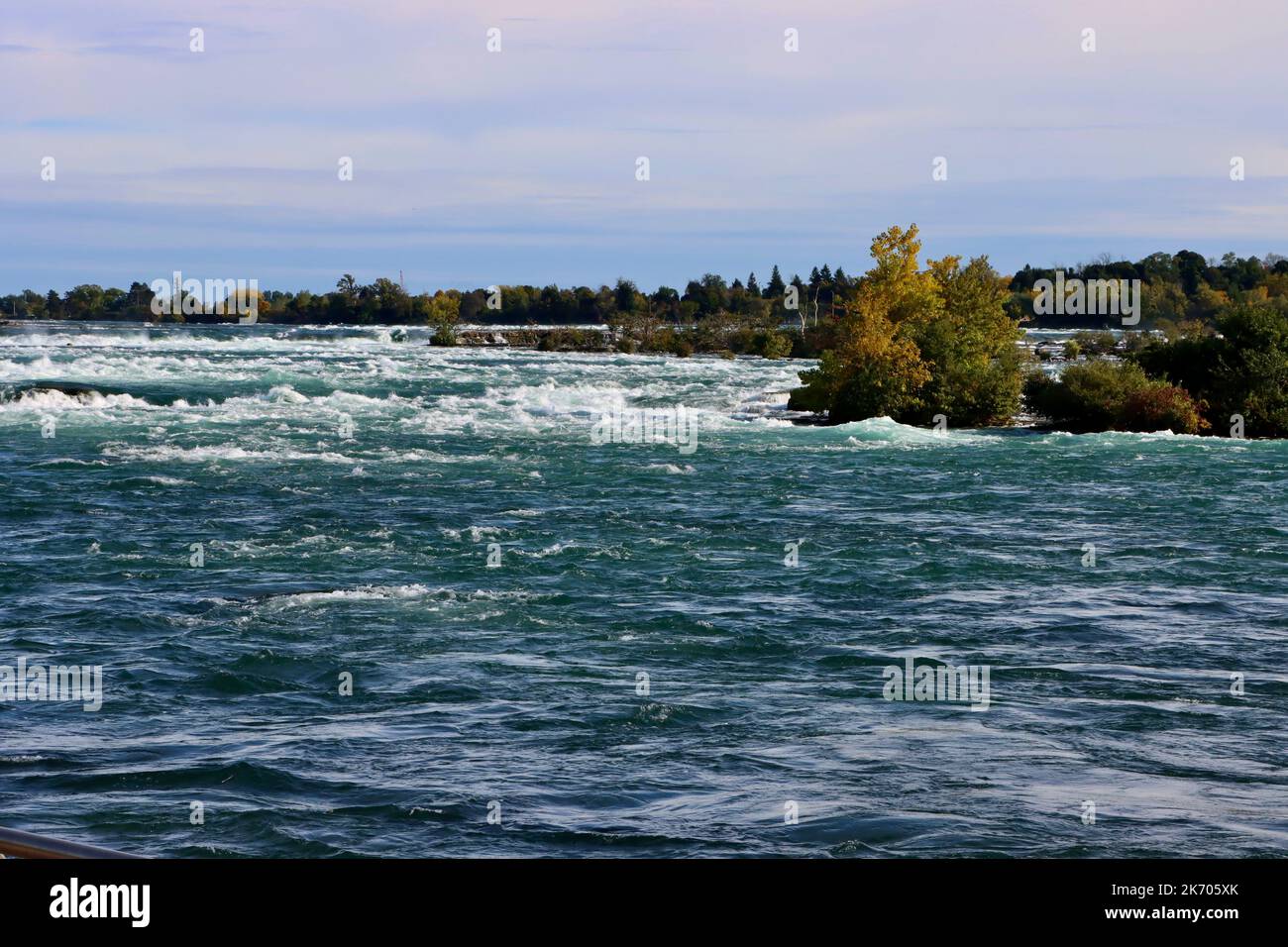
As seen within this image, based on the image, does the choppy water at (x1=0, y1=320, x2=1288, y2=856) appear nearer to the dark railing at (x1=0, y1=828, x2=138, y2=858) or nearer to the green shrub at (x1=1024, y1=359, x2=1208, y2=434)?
the dark railing at (x1=0, y1=828, x2=138, y2=858)

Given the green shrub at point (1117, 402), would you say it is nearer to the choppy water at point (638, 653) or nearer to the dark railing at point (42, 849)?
the choppy water at point (638, 653)

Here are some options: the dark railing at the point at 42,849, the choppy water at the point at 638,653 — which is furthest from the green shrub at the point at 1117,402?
the dark railing at the point at 42,849

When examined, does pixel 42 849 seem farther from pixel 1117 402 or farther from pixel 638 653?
pixel 1117 402

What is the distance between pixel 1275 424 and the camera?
161 feet

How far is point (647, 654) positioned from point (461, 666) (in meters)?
2.22

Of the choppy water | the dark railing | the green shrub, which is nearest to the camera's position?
the dark railing

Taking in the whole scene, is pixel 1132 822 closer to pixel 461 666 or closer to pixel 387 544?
pixel 461 666

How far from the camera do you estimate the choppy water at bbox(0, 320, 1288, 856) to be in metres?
11.3

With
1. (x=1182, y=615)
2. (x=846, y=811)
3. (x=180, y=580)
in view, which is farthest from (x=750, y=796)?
(x=180, y=580)

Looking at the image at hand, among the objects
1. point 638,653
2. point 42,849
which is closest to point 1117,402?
point 638,653

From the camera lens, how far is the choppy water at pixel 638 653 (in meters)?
11.3

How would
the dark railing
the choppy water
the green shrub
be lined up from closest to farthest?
the dark railing < the choppy water < the green shrub

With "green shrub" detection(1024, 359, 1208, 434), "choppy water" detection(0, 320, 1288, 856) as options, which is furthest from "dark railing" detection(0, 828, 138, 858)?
"green shrub" detection(1024, 359, 1208, 434)

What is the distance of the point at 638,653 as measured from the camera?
1703 cm
